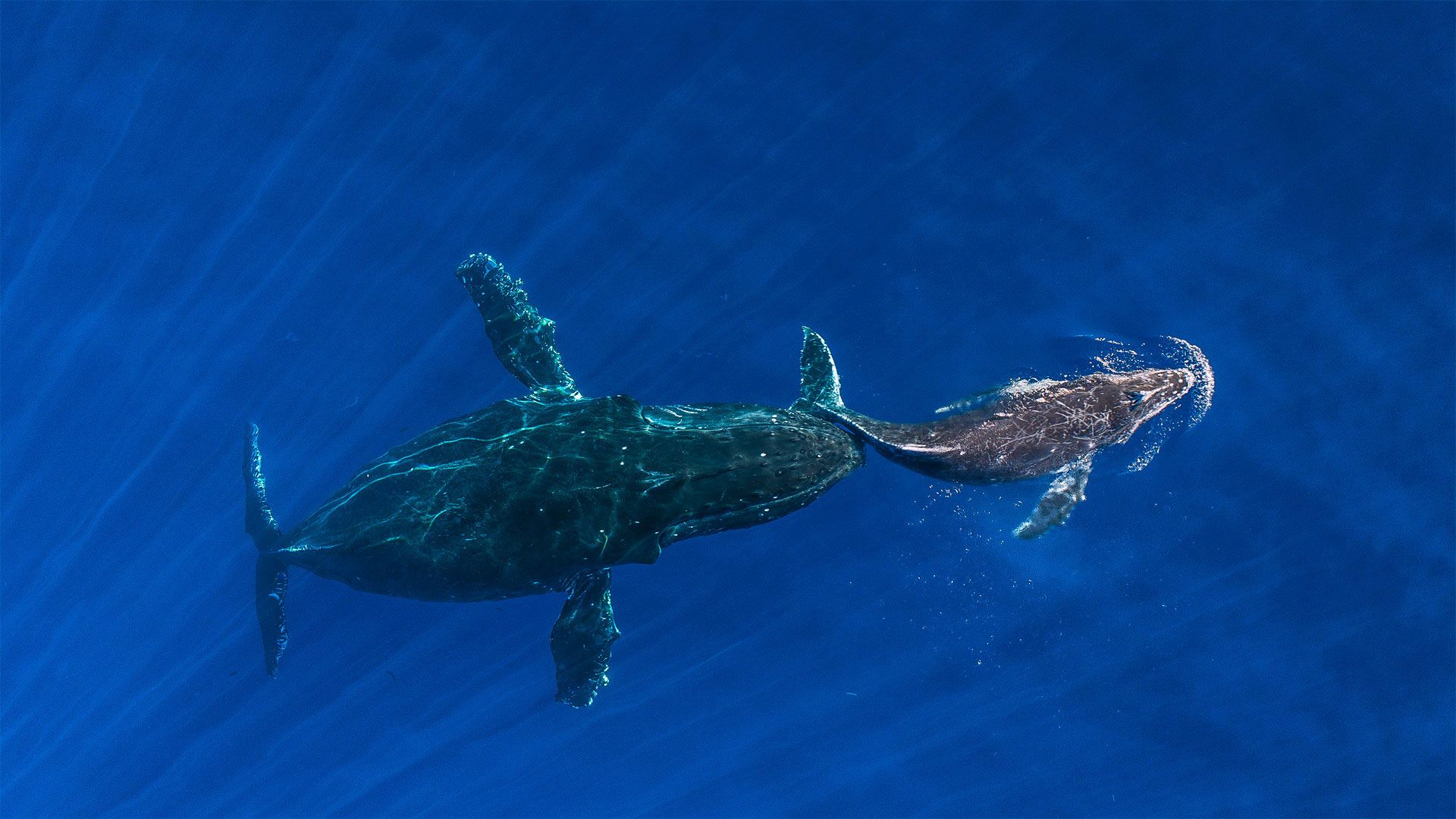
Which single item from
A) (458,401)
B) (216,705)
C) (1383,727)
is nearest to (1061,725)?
(1383,727)

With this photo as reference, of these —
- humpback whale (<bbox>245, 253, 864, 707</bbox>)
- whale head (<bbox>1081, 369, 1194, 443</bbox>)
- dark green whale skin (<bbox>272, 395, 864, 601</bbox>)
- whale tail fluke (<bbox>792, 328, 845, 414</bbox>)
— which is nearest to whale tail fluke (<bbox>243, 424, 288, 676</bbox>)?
humpback whale (<bbox>245, 253, 864, 707</bbox>)

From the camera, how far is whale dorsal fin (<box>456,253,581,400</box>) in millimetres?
9484

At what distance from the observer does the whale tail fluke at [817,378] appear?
8.73 metres

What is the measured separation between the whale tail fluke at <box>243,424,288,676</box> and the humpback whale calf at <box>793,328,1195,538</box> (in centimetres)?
703

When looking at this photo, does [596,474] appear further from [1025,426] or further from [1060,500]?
[1060,500]

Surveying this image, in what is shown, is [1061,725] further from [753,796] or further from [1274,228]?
[1274,228]

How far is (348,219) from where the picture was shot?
439 inches

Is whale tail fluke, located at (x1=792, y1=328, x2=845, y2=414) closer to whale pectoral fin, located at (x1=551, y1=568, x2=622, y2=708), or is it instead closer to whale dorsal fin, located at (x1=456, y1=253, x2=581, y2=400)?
whale dorsal fin, located at (x1=456, y1=253, x2=581, y2=400)

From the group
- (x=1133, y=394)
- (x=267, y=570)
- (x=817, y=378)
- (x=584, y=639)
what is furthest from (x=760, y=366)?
(x=267, y=570)

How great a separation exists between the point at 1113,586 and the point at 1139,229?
4.83 m

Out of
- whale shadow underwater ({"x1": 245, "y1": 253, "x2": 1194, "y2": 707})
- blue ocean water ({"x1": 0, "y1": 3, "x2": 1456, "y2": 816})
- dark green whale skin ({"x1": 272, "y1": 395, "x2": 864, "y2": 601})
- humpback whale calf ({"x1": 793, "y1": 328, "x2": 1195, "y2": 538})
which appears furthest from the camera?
blue ocean water ({"x1": 0, "y1": 3, "x2": 1456, "y2": 816})

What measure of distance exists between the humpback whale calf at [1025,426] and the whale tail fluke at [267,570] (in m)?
7.03

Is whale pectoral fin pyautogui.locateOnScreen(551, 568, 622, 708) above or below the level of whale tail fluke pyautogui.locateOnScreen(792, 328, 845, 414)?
below

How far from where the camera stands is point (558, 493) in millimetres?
7410
